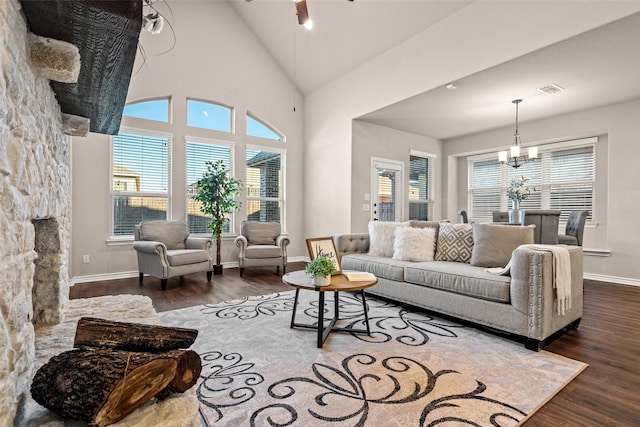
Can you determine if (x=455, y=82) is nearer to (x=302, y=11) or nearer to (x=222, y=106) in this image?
(x=302, y=11)

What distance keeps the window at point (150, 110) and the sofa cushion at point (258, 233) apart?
2186mm

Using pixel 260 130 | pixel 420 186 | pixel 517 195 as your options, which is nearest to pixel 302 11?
pixel 260 130

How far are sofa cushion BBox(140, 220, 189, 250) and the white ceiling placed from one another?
3591 millimetres

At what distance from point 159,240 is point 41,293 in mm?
2572

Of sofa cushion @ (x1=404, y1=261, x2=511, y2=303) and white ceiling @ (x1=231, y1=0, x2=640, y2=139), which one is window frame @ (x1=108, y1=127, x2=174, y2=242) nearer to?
white ceiling @ (x1=231, y1=0, x2=640, y2=139)

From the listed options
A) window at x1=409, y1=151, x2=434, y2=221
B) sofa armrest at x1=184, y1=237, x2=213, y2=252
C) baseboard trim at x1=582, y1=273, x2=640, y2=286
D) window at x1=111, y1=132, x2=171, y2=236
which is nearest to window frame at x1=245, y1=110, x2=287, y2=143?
window at x1=111, y1=132, x2=171, y2=236

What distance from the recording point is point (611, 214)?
4.87 meters

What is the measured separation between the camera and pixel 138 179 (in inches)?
199

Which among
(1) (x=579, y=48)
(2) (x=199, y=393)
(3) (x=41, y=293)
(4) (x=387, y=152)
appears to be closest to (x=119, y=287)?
(3) (x=41, y=293)

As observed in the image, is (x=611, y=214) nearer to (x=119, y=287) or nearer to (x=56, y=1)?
(x=56, y=1)

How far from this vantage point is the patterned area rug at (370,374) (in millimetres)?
1571

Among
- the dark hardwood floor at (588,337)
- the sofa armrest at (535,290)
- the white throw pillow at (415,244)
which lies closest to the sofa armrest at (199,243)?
the dark hardwood floor at (588,337)

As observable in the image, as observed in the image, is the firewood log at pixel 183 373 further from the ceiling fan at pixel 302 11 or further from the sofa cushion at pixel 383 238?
the sofa cushion at pixel 383 238

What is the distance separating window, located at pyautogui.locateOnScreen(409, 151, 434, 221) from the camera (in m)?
6.90
